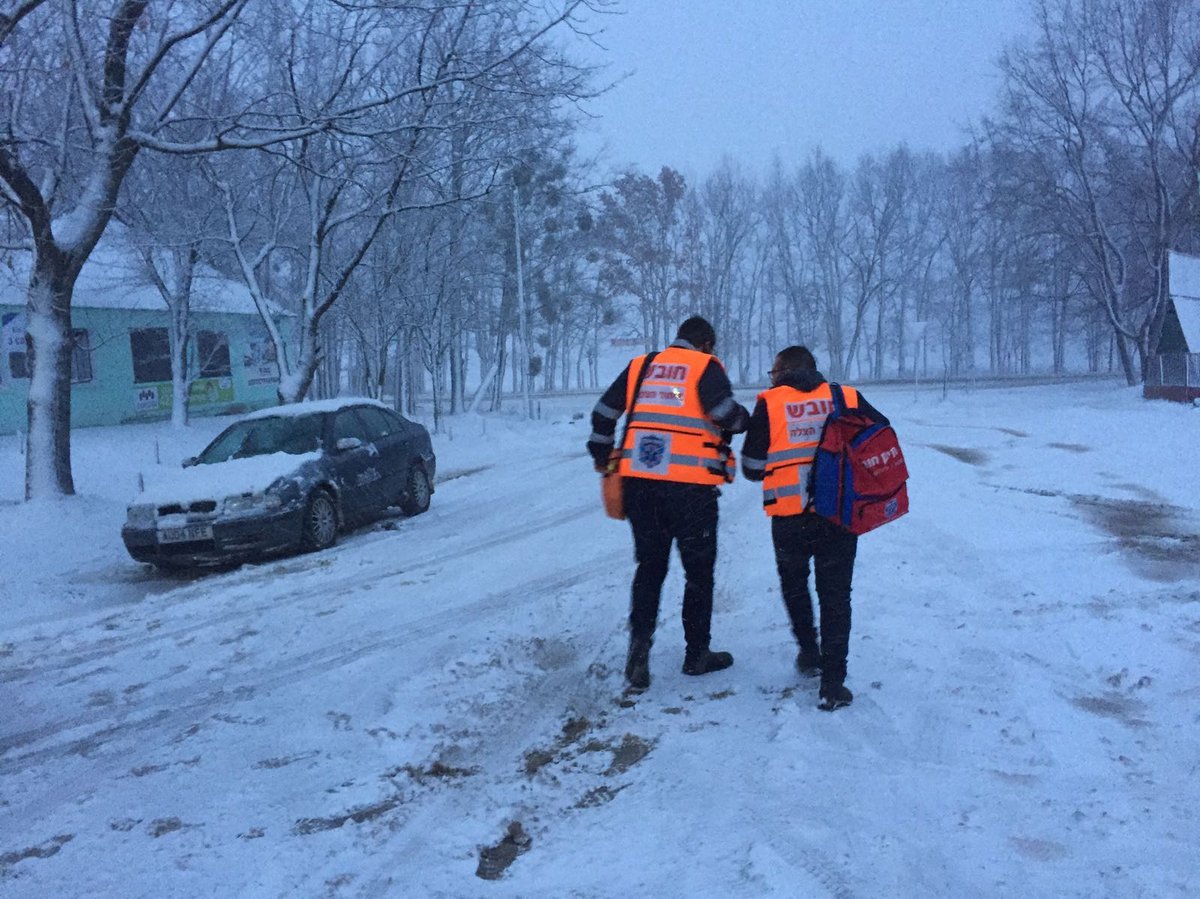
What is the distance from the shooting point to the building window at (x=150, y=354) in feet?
83.0

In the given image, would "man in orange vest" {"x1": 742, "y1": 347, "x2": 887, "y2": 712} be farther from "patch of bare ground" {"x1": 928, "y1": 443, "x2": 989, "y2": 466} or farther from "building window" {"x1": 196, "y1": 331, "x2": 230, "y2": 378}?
"building window" {"x1": 196, "y1": 331, "x2": 230, "y2": 378}

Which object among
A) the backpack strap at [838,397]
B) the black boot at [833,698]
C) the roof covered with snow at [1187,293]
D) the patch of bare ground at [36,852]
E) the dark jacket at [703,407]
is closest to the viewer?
the patch of bare ground at [36,852]

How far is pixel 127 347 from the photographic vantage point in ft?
81.8

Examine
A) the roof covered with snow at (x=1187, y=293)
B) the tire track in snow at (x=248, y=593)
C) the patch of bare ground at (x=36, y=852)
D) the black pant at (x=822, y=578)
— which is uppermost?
the roof covered with snow at (x=1187, y=293)

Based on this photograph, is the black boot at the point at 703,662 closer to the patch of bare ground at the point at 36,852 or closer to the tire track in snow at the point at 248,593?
the patch of bare ground at the point at 36,852

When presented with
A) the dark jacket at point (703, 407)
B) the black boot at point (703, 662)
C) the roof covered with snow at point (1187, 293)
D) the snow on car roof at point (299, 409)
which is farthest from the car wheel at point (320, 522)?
the roof covered with snow at point (1187, 293)

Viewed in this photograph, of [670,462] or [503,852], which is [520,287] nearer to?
[670,462]

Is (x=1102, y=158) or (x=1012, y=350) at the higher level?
(x=1102, y=158)

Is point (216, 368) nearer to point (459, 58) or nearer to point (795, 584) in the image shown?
point (459, 58)

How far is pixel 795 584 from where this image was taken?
4484 millimetres

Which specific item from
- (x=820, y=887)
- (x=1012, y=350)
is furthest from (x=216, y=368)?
(x=1012, y=350)

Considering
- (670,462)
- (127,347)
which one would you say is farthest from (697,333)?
(127,347)

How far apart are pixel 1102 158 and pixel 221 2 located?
101 ft

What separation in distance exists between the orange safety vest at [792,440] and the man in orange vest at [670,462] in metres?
0.18
